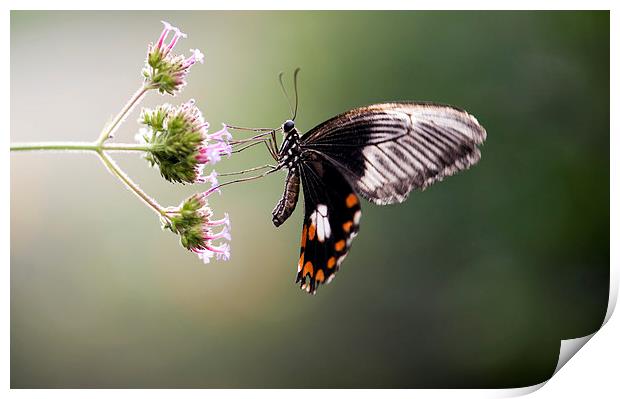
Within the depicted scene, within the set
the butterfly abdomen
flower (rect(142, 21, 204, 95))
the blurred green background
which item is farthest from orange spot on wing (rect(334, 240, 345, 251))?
the blurred green background

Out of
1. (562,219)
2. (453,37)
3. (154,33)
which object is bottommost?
(562,219)

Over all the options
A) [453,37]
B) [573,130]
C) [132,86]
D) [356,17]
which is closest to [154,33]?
[132,86]

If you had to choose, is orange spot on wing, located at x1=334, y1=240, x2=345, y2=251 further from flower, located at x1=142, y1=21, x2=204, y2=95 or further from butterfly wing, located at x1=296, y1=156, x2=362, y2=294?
flower, located at x1=142, y1=21, x2=204, y2=95

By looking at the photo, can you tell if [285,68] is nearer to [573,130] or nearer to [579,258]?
[573,130]

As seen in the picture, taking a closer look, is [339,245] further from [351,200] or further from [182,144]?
[182,144]

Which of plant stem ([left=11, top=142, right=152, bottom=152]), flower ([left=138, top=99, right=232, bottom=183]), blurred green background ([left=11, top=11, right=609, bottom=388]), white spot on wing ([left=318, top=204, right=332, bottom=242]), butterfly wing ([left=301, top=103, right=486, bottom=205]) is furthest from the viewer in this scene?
blurred green background ([left=11, top=11, right=609, bottom=388])

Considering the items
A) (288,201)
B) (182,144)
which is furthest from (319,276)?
(182,144)

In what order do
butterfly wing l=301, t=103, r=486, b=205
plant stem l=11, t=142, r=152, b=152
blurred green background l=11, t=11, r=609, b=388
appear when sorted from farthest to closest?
blurred green background l=11, t=11, r=609, b=388 < butterfly wing l=301, t=103, r=486, b=205 < plant stem l=11, t=142, r=152, b=152
